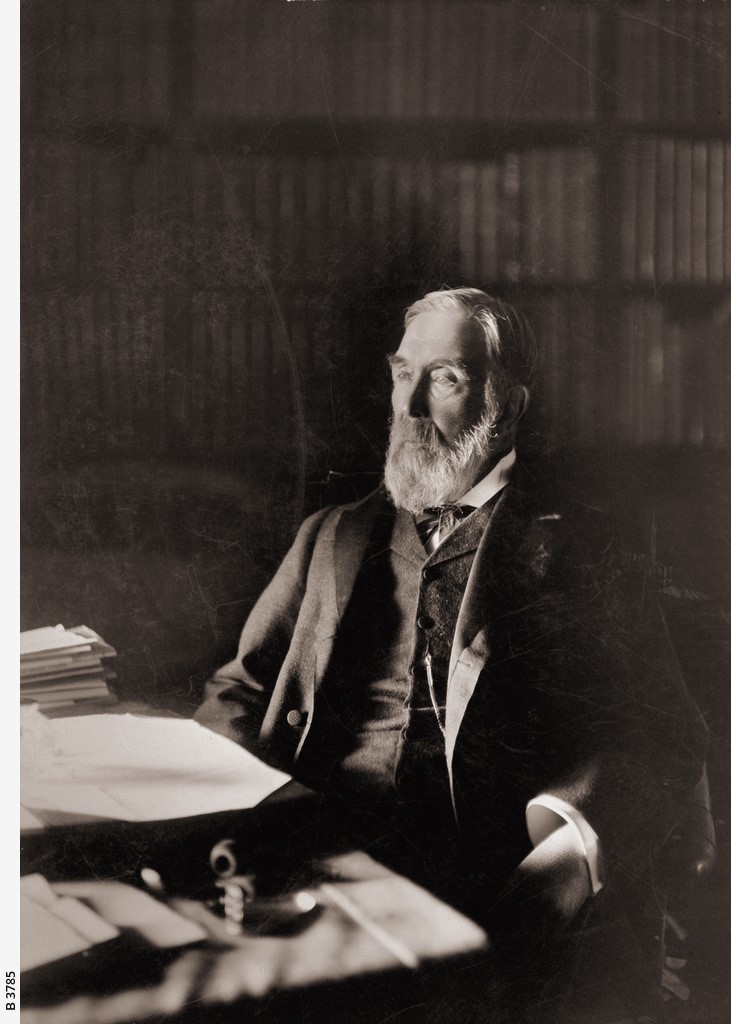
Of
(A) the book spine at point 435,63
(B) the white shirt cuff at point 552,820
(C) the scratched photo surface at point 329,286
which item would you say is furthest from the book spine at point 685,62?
(B) the white shirt cuff at point 552,820

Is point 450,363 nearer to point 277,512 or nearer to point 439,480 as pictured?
point 439,480

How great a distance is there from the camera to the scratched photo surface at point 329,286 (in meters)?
1.53

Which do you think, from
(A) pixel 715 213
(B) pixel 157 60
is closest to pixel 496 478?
(A) pixel 715 213

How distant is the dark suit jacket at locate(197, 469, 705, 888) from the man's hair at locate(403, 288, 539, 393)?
0.67 feet

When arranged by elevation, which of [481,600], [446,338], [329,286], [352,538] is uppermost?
[329,286]

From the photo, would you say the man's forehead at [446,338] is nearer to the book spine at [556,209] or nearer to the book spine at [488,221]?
the book spine at [488,221]

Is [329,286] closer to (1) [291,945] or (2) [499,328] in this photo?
(2) [499,328]

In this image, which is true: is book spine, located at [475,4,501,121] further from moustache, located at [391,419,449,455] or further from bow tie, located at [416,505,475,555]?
bow tie, located at [416,505,475,555]

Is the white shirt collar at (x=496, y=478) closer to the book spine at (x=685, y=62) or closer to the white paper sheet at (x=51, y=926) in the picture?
the book spine at (x=685, y=62)

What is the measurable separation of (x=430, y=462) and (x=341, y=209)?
55 centimetres

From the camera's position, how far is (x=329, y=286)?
60.0 inches

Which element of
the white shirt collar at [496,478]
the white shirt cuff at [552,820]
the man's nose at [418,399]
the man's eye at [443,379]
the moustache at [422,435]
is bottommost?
the white shirt cuff at [552,820]

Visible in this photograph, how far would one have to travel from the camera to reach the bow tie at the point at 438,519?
153cm

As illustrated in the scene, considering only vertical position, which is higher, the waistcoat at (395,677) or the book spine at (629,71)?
the book spine at (629,71)
